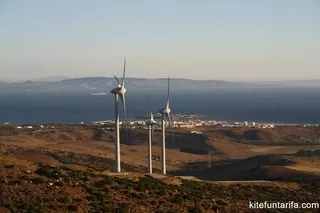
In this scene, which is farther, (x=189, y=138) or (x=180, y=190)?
(x=189, y=138)

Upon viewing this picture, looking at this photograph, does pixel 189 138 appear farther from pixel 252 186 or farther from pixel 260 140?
pixel 252 186

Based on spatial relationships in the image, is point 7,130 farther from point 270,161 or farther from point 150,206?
point 150,206

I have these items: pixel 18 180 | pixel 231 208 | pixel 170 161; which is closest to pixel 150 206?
pixel 231 208

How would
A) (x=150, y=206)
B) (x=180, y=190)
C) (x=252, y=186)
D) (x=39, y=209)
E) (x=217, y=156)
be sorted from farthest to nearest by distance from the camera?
(x=217, y=156) < (x=252, y=186) < (x=180, y=190) < (x=150, y=206) < (x=39, y=209)

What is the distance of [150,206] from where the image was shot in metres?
30.1

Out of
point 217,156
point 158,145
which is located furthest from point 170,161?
point 158,145

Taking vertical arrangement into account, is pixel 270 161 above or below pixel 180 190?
below

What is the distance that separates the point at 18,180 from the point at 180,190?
10860 mm

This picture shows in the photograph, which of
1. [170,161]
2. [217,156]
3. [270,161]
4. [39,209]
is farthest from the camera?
[217,156]

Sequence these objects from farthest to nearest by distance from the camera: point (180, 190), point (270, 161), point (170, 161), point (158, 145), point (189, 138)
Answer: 1. point (189, 138)
2. point (158, 145)
3. point (170, 161)
4. point (270, 161)
5. point (180, 190)

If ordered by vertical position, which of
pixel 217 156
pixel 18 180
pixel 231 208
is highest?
pixel 18 180

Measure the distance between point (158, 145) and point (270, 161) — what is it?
4244 centimetres

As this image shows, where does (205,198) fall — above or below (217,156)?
above

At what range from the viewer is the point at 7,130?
462 feet
